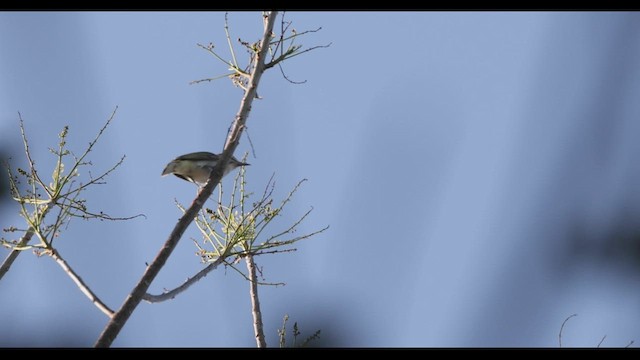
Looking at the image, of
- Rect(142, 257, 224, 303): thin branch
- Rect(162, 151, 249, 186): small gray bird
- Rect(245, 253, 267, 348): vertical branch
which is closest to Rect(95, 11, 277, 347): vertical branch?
Rect(142, 257, 224, 303): thin branch

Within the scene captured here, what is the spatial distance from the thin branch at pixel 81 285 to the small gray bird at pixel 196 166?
8.53ft

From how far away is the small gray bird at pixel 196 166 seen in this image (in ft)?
22.1

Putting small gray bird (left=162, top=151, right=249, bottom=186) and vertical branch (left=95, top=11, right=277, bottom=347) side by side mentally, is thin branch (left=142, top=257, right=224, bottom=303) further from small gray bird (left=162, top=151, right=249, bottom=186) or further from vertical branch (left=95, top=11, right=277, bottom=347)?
small gray bird (left=162, top=151, right=249, bottom=186)

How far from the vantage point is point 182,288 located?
4.23m

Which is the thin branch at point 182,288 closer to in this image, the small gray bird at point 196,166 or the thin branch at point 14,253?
the thin branch at point 14,253

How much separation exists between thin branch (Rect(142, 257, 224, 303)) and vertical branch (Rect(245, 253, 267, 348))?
63 centimetres

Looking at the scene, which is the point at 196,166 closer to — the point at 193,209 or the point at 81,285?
the point at 193,209

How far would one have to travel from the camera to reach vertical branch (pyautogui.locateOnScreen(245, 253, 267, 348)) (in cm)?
520

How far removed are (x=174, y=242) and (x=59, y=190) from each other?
1179 millimetres

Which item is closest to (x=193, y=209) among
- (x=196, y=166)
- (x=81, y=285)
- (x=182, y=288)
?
(x=182, y=288)

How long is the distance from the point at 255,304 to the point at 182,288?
1.20 meters
